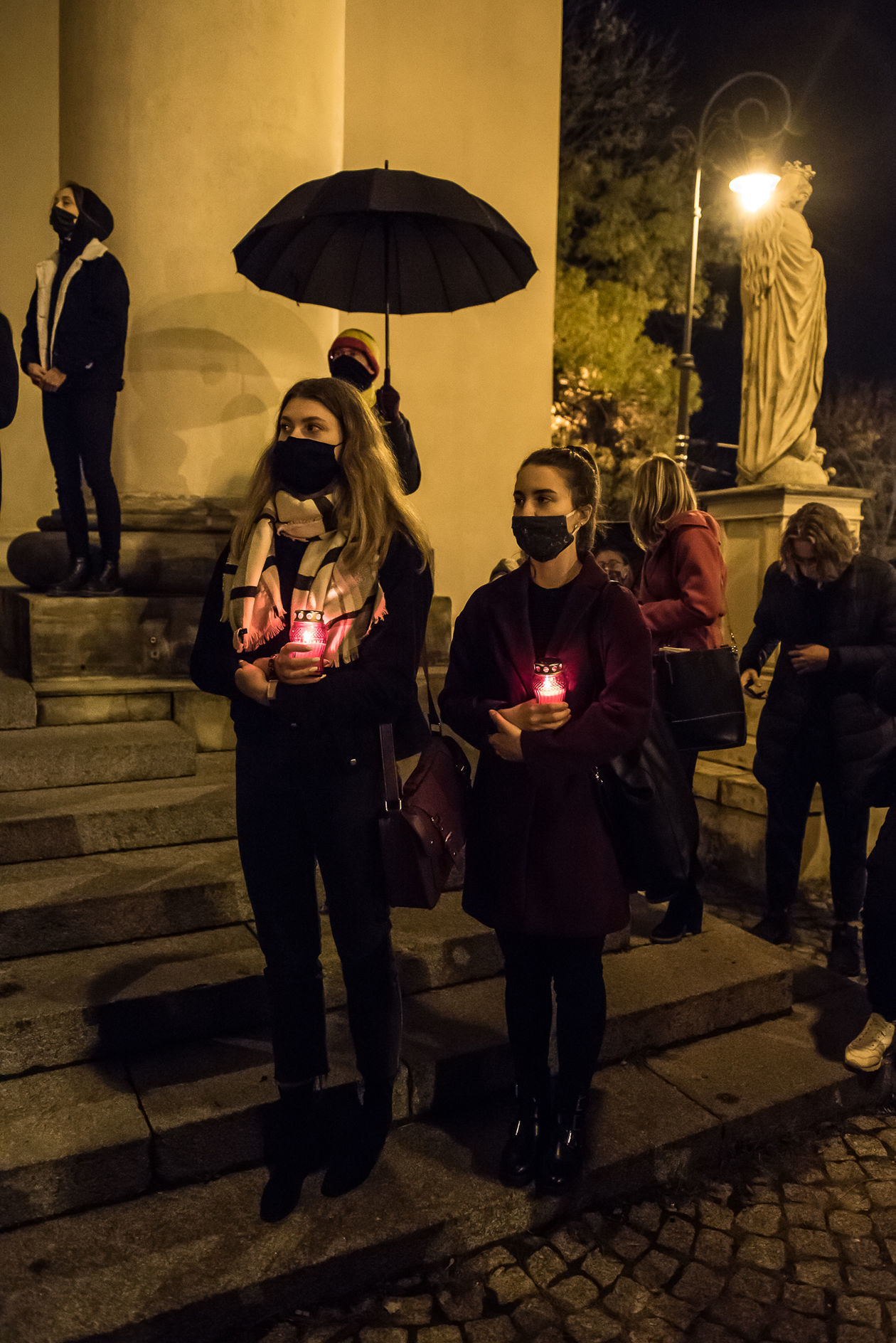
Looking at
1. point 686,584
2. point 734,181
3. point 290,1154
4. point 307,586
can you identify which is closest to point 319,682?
point 307,586

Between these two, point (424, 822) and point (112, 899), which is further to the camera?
point (112, 899)

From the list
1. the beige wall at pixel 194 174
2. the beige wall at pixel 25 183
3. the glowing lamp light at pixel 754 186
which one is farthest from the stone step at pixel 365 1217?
the glowing lamp light at pixel 754 186

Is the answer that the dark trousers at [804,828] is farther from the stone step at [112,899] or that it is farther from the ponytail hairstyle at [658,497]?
the stone step at [112,899]

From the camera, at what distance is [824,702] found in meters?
4.26

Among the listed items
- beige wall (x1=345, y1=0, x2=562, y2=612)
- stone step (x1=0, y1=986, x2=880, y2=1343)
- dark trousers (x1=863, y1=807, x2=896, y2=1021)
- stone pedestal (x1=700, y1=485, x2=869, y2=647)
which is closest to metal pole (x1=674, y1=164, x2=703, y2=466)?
stone pedestal (x1=700, y1=485, x2=869, y2=647)

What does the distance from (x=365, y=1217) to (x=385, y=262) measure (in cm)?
373

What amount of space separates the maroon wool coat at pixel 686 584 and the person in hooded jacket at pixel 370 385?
3.30 ft

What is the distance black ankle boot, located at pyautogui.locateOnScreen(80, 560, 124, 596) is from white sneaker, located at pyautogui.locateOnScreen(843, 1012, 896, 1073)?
3.77 meters

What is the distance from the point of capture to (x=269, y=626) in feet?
7.99

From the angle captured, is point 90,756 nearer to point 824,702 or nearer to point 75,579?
point 75,579

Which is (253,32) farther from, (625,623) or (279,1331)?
(279,1331)

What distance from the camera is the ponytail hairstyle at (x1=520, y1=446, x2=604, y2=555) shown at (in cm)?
256

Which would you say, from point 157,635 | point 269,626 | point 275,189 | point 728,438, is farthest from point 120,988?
point 728,438

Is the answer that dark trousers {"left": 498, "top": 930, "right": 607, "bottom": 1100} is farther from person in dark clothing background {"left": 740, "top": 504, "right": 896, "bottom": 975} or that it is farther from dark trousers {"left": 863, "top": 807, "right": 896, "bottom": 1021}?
person in dark clothing background {"left": 740, "top": 504, "right": 896, "bottom": 975}
